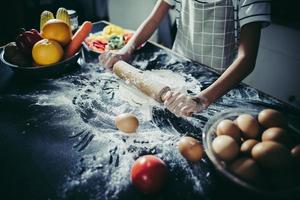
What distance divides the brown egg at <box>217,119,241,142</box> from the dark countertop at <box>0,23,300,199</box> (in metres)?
0.14

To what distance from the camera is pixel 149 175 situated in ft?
2.78

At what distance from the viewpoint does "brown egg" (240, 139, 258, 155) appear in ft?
2.76

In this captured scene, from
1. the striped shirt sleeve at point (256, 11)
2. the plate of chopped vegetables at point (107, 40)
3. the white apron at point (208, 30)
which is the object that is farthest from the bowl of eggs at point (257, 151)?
the plate of chopped vegetables at point (107, 40)

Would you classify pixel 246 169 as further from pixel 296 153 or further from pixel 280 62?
pixel 280 62

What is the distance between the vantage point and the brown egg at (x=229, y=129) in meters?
0.90

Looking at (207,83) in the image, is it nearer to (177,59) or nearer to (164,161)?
(177,59)

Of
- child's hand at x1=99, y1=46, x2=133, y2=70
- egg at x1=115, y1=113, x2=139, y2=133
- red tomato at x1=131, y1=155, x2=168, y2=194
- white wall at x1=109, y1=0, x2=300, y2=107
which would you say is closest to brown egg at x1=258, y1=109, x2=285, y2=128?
red tomato at x1=131, y1=155, x2=168, y2=194

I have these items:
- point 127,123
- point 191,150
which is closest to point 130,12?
point 127,123

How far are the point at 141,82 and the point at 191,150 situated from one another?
19.7 inches

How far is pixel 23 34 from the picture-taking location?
4.77 feet

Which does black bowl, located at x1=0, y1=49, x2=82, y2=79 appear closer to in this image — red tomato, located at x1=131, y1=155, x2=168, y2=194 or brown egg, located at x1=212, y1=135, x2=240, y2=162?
red tomato, located at x1=131, y1=155, x2=168, y2=194

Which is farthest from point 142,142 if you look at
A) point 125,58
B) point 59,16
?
point 59,16

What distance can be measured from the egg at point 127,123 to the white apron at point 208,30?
817 mm

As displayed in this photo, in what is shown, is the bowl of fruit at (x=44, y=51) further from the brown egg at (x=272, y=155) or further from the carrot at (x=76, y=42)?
the brown egg at (x=272, y=155)
